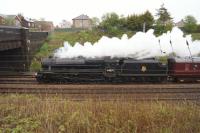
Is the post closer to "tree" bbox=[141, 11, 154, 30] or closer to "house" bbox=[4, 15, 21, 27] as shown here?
"tree" bbox=[141, 11, 154, 30]

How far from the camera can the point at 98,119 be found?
11.5 metres

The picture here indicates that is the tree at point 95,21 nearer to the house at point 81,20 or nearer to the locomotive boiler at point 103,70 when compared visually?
the house at point 81,20

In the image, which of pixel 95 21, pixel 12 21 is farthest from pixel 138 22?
pixel 95 21

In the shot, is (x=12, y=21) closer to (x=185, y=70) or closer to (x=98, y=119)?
(x=185, y=70)

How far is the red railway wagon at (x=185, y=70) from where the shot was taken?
96.1 ft

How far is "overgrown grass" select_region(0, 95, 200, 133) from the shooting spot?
34.7 feet

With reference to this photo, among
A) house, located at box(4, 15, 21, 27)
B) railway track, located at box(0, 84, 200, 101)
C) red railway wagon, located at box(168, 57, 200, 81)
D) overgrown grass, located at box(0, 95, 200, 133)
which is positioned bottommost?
railway track, located at box(0, 84, 200, 101)

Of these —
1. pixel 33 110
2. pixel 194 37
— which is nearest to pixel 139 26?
pixel 194 37

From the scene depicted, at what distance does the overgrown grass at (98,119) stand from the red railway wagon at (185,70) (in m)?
16.7

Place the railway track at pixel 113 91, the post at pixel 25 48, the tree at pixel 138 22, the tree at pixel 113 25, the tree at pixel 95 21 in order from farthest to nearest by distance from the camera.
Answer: the tree at pixel 95 21 < the tree at pixel 138 22 < the tree at pixel 113 25 < the post at pixel 25 48 < the railway track at pixel 113 91

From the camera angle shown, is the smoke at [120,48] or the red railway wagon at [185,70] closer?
the red railway wagon at [185,70]

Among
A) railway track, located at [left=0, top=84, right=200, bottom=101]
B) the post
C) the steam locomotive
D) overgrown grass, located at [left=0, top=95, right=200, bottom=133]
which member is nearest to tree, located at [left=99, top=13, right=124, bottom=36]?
the post

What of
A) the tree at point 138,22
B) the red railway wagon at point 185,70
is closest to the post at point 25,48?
the red railway wagon at point 185,70

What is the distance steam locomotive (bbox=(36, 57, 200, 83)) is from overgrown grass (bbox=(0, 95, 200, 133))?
47.4ft
